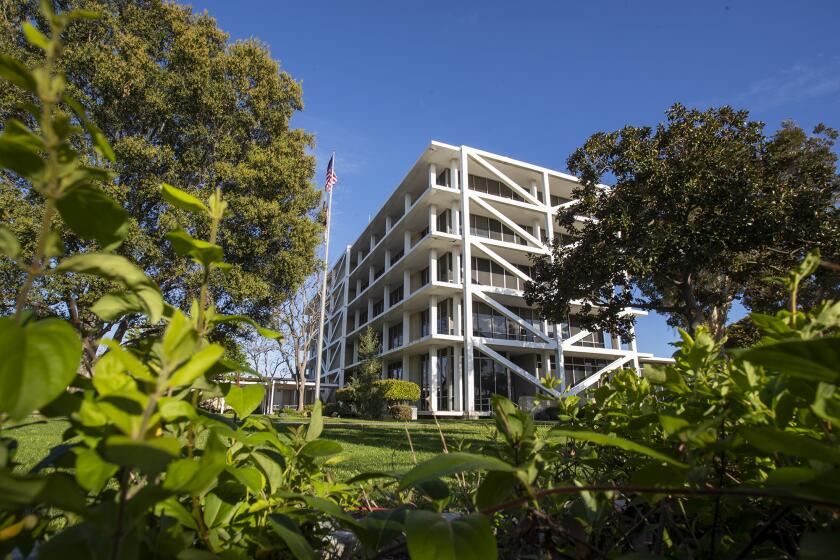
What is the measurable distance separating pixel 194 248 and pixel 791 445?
820 mm

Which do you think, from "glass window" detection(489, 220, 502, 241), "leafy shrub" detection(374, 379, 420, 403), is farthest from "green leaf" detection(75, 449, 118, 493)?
"glass window" detection(489, 220, 502, 241)

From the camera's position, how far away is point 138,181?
14.4 metres

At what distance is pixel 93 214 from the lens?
58 cm

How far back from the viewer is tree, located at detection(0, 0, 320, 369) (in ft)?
45.1

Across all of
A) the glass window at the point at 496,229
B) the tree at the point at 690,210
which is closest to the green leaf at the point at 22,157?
the tree at the point at 690,210

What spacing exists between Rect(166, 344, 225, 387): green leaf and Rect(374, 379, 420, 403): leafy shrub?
917 inches

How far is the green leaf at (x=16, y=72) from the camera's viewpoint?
1.64 feet

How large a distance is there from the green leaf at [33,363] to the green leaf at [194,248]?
10.2 inches

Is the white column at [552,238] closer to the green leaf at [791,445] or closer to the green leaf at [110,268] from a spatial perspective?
the green leaf at [791,445]

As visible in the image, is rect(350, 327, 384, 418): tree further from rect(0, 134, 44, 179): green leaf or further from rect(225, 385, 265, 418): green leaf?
rect(0, 134, 44, 179): green leaf

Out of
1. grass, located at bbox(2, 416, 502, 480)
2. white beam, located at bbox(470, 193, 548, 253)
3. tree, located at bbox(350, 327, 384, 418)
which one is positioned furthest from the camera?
white beam, located at bbox(470, 193, 548, 253)

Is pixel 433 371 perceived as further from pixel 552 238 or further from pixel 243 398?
pixel 243 398

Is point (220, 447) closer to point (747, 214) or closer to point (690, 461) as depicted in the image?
point (690, 461)

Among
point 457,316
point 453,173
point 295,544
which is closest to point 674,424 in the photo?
point 295,544
